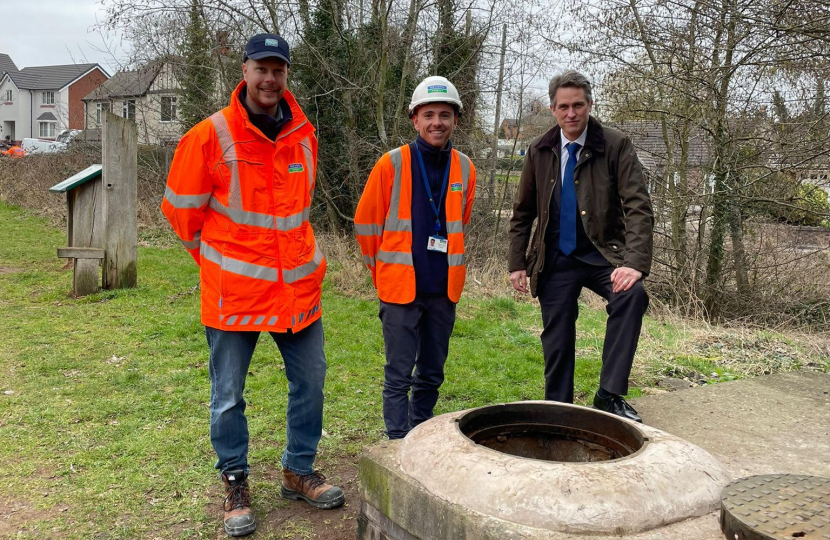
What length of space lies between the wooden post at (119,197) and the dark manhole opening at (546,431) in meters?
6.72

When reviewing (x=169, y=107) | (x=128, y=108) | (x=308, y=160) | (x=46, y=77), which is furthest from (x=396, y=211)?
(x=46, y=77)

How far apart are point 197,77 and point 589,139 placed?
10822mm

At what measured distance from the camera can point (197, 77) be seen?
1321cm

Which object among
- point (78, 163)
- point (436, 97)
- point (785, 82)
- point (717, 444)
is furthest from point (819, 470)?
point (78, 163)

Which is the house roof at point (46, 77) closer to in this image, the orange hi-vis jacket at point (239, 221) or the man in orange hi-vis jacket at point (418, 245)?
the man in orange hi-vis jacket at point (418, 245)

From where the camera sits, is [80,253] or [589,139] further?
[80,253]

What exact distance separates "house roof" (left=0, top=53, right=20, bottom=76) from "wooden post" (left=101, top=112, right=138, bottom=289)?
241 ft

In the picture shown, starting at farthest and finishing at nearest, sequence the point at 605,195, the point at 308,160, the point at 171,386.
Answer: the point at 171,386
the point at 605,195
the point at 308,160

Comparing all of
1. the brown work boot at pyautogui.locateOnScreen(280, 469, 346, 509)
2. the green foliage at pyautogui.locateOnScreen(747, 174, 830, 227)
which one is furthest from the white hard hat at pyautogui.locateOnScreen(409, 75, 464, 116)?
the green foliage at pyautogui.locateOnScreen(747, 174, 830, 227)

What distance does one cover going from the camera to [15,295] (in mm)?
8750

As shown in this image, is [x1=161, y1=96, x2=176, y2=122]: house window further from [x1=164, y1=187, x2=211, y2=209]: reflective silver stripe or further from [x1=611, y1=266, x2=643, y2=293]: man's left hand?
[x1=611, y1=266, x2=643, y2=293]: man's left hand

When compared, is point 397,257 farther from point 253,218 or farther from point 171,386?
point 171,386

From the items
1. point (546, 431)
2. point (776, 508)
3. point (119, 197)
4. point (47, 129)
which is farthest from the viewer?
point (47, 129)

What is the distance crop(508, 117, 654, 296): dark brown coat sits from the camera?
380 cm
